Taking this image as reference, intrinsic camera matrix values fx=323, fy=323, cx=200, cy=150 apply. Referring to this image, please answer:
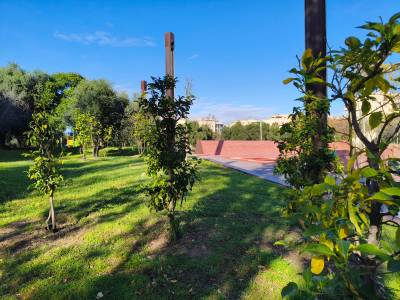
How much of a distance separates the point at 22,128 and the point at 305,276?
3278 centimetres

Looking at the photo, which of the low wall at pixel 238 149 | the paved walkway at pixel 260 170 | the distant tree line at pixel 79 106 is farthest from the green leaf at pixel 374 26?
the low wall at pixel 238 149

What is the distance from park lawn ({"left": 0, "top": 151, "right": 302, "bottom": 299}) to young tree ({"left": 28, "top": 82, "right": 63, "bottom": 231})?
0.69 m

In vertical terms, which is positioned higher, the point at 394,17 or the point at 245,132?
the point at 245,132

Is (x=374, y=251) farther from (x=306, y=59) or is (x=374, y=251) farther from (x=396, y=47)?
(x=306, y=59)

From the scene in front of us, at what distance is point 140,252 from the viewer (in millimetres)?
4230

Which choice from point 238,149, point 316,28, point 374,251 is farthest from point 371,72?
point 238,149

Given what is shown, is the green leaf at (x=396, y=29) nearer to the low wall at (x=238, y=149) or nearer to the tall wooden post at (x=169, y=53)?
the tall wooden post at (x=169, y=53)

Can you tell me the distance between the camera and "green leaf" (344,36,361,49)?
3.86 feet

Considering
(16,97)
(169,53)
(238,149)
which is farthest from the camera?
(238,149)

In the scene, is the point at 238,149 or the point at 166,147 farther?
the point at 238,149

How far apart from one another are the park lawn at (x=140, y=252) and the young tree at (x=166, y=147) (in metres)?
0.33

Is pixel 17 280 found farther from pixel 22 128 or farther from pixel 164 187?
pixel 22 128

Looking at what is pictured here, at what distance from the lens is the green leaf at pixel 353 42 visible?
118 cm

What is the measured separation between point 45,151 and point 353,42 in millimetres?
5348
